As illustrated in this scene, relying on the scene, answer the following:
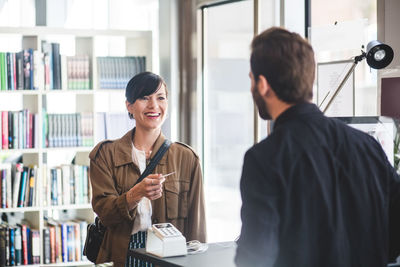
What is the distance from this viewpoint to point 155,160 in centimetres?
299

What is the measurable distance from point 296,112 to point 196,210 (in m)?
1.47

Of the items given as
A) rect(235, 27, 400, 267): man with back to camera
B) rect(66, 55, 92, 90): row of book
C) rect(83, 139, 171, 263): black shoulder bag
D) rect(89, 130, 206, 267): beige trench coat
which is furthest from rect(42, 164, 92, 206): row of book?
rect(235, 27, 400, 267): man with back to camera

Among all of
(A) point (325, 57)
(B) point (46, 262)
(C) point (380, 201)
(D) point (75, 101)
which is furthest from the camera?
(D) point (75, 101)

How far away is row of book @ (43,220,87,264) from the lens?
4.43 metres

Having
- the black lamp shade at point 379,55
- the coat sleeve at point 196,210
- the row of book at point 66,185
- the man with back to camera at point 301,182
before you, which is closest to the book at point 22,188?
the row of book at point 66,185

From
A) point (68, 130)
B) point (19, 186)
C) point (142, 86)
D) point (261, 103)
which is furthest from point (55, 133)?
point (261, 103)

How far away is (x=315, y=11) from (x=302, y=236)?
2.50m

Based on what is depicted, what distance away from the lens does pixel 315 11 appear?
3.81m

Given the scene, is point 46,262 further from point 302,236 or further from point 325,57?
point 302,236

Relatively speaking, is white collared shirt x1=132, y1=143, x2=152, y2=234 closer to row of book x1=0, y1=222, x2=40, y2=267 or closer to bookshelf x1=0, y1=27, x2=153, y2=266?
bookshelf x1=0, y1=27, x2=153, y2=266

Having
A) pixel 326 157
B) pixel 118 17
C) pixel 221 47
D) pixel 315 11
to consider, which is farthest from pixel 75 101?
pixel 326 157

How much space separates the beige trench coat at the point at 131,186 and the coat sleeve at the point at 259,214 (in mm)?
1367

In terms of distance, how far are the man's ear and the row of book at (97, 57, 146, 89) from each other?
312 cm

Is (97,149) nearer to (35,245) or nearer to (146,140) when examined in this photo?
(146,140)
